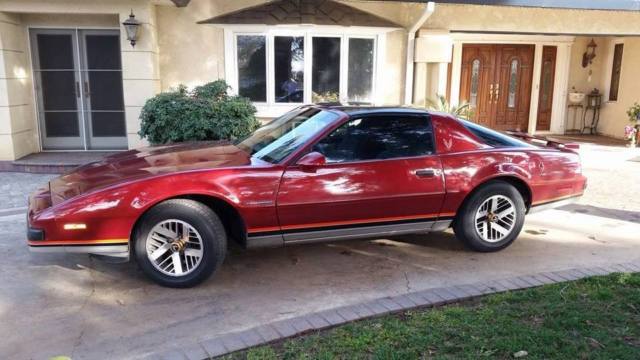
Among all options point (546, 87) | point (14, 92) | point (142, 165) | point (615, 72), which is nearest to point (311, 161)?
point (142, 165)

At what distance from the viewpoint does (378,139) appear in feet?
16.0

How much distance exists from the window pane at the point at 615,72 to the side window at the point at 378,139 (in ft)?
→ 35.8

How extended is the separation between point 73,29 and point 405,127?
25.0 ft

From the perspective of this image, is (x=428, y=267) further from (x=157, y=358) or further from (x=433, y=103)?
(x=433, y=103)

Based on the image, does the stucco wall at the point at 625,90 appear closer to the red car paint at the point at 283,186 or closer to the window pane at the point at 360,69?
the window pane at the point at 360,69

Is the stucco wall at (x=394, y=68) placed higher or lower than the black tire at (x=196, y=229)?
higher

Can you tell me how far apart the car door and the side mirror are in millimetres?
26

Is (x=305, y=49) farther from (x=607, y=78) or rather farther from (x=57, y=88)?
(x=607, y=78)

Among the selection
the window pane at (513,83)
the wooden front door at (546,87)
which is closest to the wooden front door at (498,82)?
the window pane at (513,83)

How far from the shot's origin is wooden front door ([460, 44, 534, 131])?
13320 millimetres

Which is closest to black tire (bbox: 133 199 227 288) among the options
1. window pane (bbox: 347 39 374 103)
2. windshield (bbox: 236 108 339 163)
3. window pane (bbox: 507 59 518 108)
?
windshield (bbox: 236 108 339 163)

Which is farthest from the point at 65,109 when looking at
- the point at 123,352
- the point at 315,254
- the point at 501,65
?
the point at 501,65

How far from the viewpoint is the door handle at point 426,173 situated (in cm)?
487

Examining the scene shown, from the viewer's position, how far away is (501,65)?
1341cm
